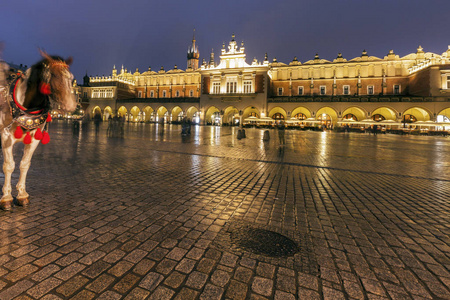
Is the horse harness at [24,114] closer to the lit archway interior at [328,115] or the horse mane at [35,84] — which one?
the horse mane at [35,84]

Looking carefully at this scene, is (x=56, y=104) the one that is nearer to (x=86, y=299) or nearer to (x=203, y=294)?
(x=86, y=299)

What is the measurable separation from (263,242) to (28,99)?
3871mm

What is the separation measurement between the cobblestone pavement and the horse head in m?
1.66

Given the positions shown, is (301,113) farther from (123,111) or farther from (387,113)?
(123,111)

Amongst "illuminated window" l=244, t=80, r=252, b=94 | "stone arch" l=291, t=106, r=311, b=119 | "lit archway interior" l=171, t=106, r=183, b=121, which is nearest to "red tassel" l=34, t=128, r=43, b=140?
"stone arch" l=291, t=106, r=311, b=119

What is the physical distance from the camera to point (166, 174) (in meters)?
6.04

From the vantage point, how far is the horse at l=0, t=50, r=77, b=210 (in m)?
3.31

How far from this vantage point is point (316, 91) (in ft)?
158

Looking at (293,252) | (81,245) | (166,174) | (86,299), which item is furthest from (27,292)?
(166,174)

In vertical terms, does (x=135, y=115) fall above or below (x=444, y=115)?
above

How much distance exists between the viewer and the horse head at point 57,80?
132 inches

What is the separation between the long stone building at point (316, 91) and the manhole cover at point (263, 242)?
36.0 meters

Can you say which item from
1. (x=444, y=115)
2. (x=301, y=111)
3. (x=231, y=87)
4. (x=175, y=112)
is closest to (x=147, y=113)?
(x=175, y=112)

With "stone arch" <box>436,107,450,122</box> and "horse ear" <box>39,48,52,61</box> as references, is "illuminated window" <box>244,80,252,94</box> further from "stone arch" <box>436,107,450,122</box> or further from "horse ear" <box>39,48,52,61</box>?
"horse ear" <box>39,48,52,61</box>
